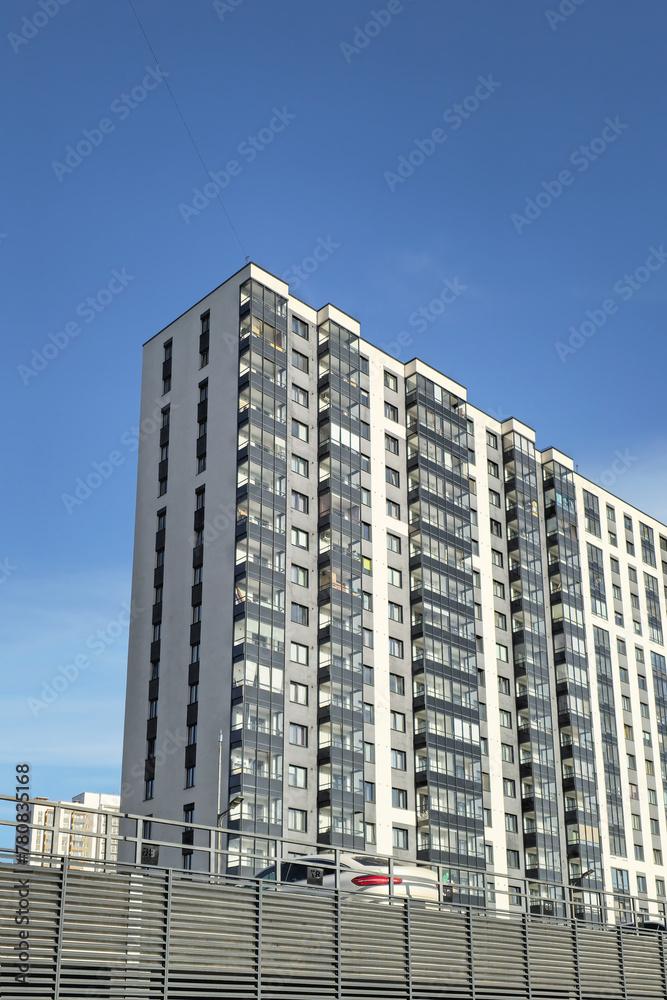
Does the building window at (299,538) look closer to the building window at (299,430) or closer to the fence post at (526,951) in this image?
the building window at (299,430)

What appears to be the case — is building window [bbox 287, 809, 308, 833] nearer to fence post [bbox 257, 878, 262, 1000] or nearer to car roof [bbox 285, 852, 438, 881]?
car roof [bbox 285, 852, 438, 881]

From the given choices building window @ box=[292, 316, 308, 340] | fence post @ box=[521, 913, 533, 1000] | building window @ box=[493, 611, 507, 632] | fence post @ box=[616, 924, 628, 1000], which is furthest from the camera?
building window @ box=[493, 611, 507, 632]

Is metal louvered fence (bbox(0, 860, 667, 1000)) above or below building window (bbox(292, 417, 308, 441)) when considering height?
below

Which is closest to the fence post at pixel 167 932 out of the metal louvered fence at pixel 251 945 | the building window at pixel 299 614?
the metal louvered fence at pixel 251 945

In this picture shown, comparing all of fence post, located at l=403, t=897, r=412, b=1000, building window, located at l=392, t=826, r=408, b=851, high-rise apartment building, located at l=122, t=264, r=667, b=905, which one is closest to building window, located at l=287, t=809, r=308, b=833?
high-rise apartment building, located at l=122, t=264, r=667, b=905

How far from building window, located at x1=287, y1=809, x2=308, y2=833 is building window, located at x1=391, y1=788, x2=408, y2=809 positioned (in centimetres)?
712

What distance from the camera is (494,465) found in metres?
80.0

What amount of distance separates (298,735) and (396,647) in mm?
10345

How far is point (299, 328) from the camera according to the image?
67.0m

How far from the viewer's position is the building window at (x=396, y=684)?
2539 inches

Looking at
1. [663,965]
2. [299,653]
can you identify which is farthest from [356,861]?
[299,653]

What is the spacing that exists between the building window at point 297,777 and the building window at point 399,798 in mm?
6829

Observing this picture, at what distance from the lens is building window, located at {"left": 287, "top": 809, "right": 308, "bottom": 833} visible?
5522 centimetres

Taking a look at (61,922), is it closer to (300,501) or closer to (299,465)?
(300,501)
